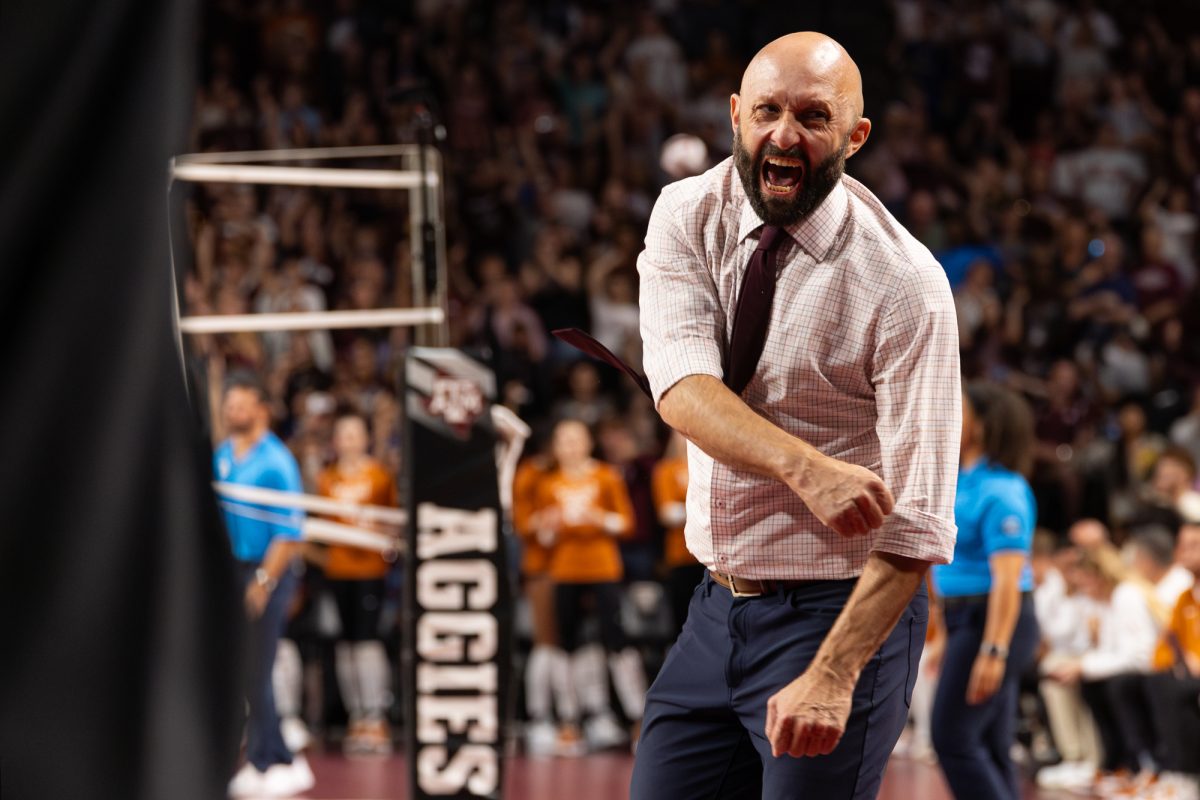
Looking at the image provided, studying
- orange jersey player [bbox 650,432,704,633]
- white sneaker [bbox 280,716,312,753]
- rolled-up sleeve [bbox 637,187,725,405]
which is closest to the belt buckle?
rolled-up sleeve [bbox 637,187,725,405]

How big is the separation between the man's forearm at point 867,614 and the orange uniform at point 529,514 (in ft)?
22.0

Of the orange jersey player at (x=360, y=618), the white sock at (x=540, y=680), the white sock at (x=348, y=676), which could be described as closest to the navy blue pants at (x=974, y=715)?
the white sock at (x=540, y=680)

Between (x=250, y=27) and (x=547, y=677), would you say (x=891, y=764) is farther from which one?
(x=250, y=27)

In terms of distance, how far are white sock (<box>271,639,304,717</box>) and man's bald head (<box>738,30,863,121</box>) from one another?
6878 millimetres

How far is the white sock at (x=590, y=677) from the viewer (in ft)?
29.5

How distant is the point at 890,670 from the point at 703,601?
34 cm

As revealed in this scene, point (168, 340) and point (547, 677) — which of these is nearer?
point (168, 340)

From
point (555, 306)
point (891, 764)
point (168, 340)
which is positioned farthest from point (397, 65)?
point (168, 340)

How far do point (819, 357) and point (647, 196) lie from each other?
33.8ft

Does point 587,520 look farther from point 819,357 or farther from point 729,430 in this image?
point 729,430

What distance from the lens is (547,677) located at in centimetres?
898

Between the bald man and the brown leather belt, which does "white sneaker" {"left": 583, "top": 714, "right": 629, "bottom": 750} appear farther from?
the brown leather belt

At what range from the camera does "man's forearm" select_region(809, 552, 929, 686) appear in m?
2.23

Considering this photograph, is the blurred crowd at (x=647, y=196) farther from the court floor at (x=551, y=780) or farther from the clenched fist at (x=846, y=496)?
the clenched fist at (x=846, y=496)
